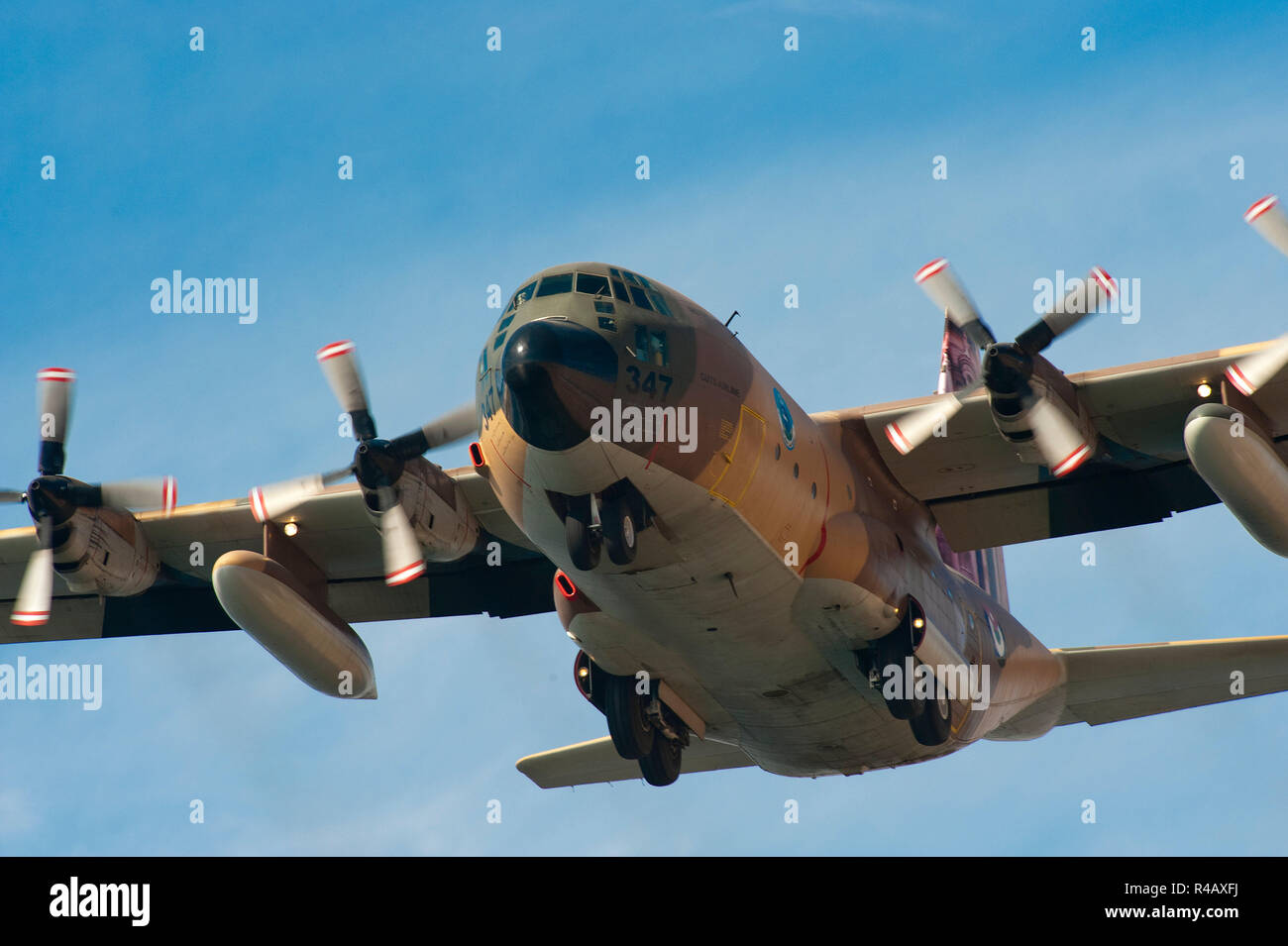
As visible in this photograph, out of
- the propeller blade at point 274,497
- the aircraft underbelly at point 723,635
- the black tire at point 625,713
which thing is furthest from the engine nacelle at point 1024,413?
the propeller blade at point 274,497

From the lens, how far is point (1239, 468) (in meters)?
16.8

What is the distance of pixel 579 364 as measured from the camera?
14695mm

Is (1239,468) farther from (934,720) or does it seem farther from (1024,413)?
(934,720)

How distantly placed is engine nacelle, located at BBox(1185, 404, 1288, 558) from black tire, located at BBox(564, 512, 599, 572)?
6.93 m

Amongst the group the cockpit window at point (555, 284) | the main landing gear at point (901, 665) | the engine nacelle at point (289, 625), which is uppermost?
the cockpit window at point (555, 284)

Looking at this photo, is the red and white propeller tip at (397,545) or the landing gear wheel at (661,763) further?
the landing gear wheel at (661,763)

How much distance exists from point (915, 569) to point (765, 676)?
2477mm

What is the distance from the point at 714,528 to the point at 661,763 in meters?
5.23

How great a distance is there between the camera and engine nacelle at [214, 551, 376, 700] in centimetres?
1922

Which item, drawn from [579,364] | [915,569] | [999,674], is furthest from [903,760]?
[579,364]

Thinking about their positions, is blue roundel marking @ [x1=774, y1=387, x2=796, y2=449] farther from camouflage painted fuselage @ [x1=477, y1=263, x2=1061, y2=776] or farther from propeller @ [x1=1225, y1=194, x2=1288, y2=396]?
propeller @ [x1=1225, y1=194, x2=1288, y2=396]

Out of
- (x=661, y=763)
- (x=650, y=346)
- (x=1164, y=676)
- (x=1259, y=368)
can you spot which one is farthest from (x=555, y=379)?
(x=1164, y=676)

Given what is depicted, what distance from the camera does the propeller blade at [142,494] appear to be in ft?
65.4

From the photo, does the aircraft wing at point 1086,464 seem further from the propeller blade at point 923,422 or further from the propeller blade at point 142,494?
the propeller blade at point 142,494
